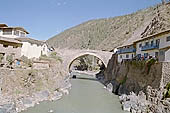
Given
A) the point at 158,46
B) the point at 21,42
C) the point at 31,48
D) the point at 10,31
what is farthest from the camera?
the point at 10,31

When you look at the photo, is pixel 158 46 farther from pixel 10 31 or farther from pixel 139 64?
pixel 10 31

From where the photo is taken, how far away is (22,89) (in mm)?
15750

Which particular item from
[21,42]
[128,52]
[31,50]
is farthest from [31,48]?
[128,52]

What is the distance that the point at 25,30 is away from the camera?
28.6m

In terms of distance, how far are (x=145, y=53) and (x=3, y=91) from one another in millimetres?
17192

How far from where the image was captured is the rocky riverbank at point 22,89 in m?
13.4

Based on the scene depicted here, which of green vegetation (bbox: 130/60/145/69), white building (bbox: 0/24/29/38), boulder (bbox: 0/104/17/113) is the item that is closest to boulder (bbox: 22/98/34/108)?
boulder (bbox: 0/104/17/113)

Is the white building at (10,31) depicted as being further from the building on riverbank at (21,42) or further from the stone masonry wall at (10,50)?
the stone masonry wall at (10,50)

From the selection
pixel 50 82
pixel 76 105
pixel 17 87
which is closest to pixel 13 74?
pixel 17 87

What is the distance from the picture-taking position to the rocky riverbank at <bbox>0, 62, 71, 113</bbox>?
43.9 ft

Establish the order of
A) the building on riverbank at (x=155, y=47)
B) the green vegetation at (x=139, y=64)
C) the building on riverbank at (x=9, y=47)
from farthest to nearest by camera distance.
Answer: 1. the building on riverbank at (x=9, y=47)
2. the green vegetation at (x=139, y=64)
3. the building on riverbank at (x=155, y=47)

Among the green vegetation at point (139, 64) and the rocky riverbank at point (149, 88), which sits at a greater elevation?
the green vegetation at point (139, 64)

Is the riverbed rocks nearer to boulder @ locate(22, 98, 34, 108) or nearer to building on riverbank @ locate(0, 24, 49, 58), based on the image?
boulder @ locate(22, 98, 34, 108)

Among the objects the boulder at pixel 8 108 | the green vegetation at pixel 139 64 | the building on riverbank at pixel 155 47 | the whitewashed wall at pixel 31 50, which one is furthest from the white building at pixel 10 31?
the green vegetation at pixel 139 64
